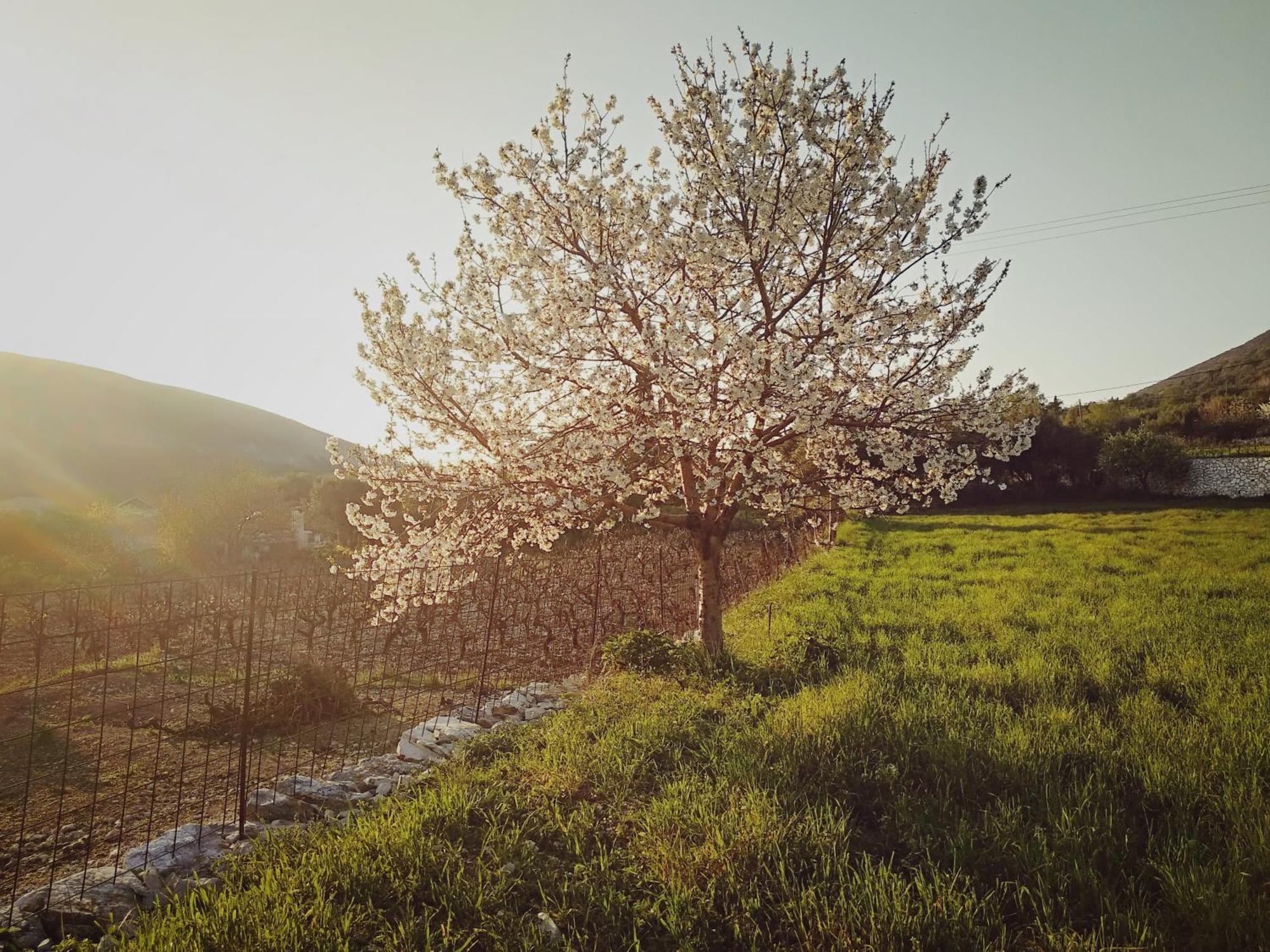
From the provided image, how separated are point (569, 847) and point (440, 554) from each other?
4383mm

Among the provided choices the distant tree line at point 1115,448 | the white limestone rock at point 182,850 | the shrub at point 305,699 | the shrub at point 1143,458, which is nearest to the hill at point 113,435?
the shrub at point 305,699

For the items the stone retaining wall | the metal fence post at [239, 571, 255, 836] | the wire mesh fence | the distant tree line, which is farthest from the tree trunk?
the stone retaining wall

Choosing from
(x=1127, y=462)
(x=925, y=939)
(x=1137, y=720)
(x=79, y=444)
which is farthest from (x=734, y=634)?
(x=79, y=444)

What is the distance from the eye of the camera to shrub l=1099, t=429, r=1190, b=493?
3784 centimetres

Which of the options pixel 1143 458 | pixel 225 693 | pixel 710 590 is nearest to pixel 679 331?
pixel 710 590

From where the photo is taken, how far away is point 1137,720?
5.66m

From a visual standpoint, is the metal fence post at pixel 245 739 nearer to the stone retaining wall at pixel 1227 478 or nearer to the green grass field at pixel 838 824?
the green grass field at pixel 838 824

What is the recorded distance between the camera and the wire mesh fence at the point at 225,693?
5781 millimetres

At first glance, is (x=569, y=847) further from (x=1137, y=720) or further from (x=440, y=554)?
(x=1137, y=720)

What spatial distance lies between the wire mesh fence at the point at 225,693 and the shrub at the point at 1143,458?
110 ft

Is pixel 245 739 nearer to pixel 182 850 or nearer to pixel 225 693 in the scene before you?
pixel 182 850

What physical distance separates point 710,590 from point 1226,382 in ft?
358

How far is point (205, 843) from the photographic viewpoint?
5.22 m

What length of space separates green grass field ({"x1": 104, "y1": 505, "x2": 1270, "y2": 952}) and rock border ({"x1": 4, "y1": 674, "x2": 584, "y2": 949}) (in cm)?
47
